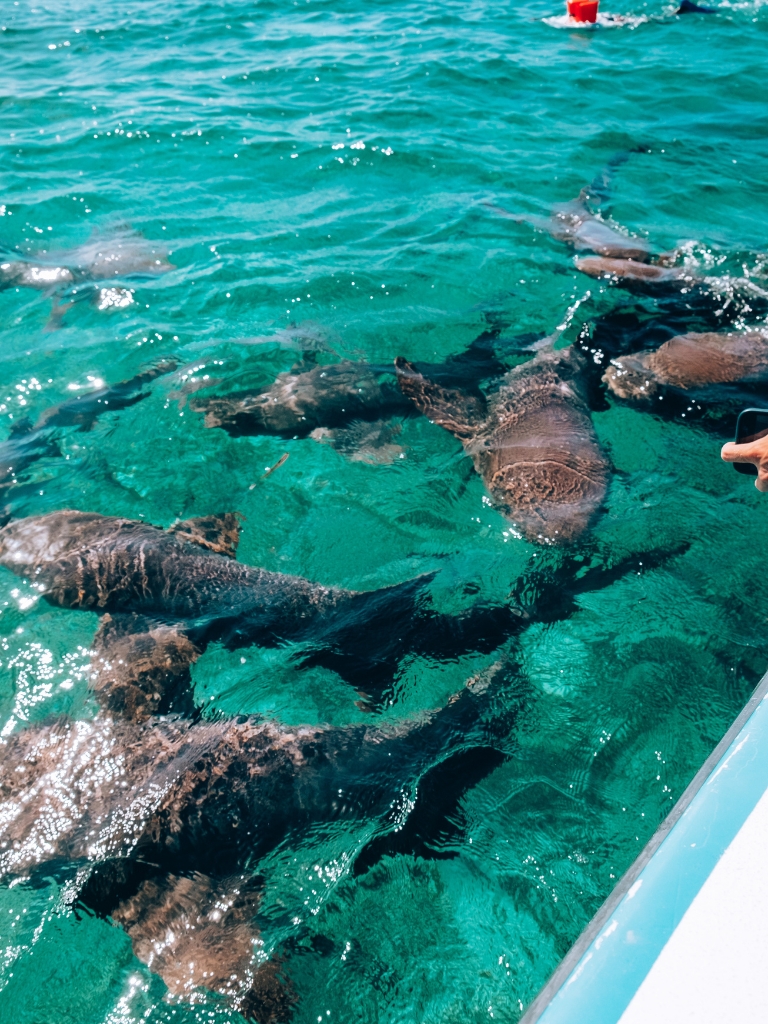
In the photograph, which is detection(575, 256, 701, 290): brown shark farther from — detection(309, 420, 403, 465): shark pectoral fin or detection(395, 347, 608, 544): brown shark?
detection(309, 420, 403, 465): shark pectoral fin

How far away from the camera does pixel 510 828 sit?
3.86m

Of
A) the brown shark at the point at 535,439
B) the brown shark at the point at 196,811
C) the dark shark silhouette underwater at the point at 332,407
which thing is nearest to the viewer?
the brown shark at the point at 196,811

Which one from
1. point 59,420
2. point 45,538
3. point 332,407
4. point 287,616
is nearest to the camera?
point 287,616

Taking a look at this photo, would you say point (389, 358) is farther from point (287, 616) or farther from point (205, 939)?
point (205, 939)

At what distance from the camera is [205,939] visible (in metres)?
3.57

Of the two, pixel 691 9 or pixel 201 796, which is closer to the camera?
pixel 201 796

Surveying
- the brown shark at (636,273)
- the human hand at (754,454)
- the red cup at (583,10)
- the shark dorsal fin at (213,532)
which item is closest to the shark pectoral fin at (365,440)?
the shark dorsal fin at (213,532)

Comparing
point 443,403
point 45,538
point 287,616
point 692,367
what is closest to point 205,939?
point 287,616

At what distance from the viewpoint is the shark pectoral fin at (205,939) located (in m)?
3.39

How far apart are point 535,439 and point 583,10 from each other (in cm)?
1289

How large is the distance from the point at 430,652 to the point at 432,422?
250cm

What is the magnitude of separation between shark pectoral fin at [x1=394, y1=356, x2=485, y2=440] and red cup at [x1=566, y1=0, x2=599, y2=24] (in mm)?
12087

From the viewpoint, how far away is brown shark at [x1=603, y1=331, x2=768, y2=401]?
21.7 feet

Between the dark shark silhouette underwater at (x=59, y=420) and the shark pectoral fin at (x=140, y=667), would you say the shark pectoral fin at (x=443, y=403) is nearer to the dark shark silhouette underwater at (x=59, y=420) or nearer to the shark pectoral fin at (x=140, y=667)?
the dark shark silhouette underwater at (x=59, y=420)
